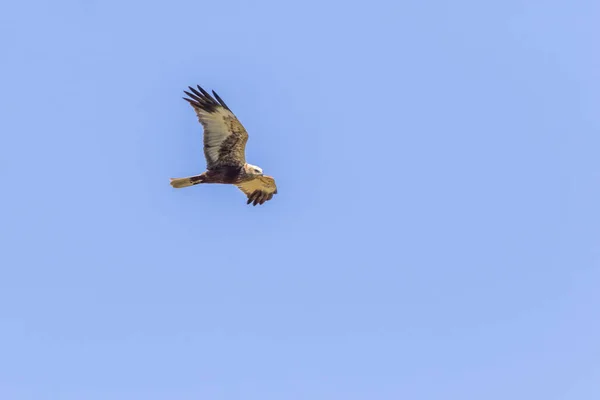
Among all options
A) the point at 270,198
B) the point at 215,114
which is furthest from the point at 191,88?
the point at 270,198

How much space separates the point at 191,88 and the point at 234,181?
11.3ft

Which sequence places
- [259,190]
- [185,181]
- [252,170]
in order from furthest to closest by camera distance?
[259,190]
[252,170]
[185,181]

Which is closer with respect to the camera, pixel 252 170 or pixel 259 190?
pixel 252 170

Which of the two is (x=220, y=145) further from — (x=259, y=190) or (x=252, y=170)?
(x=259, y=190)

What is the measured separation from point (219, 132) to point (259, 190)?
402 centimetres

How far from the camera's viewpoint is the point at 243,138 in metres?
39.6

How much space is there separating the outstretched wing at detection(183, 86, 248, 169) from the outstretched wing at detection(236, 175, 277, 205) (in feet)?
7.93

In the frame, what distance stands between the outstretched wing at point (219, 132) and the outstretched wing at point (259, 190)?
2.42m

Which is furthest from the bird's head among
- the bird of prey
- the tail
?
the tail

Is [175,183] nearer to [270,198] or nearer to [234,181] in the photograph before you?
[234,181]

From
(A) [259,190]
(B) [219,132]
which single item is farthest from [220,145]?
(A) [259,190]

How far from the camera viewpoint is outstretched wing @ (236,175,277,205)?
4256 centimetres

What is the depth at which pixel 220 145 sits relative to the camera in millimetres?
39656

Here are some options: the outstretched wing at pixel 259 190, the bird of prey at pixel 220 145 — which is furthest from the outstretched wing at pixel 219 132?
the outstretched wing at pixel 259 190
